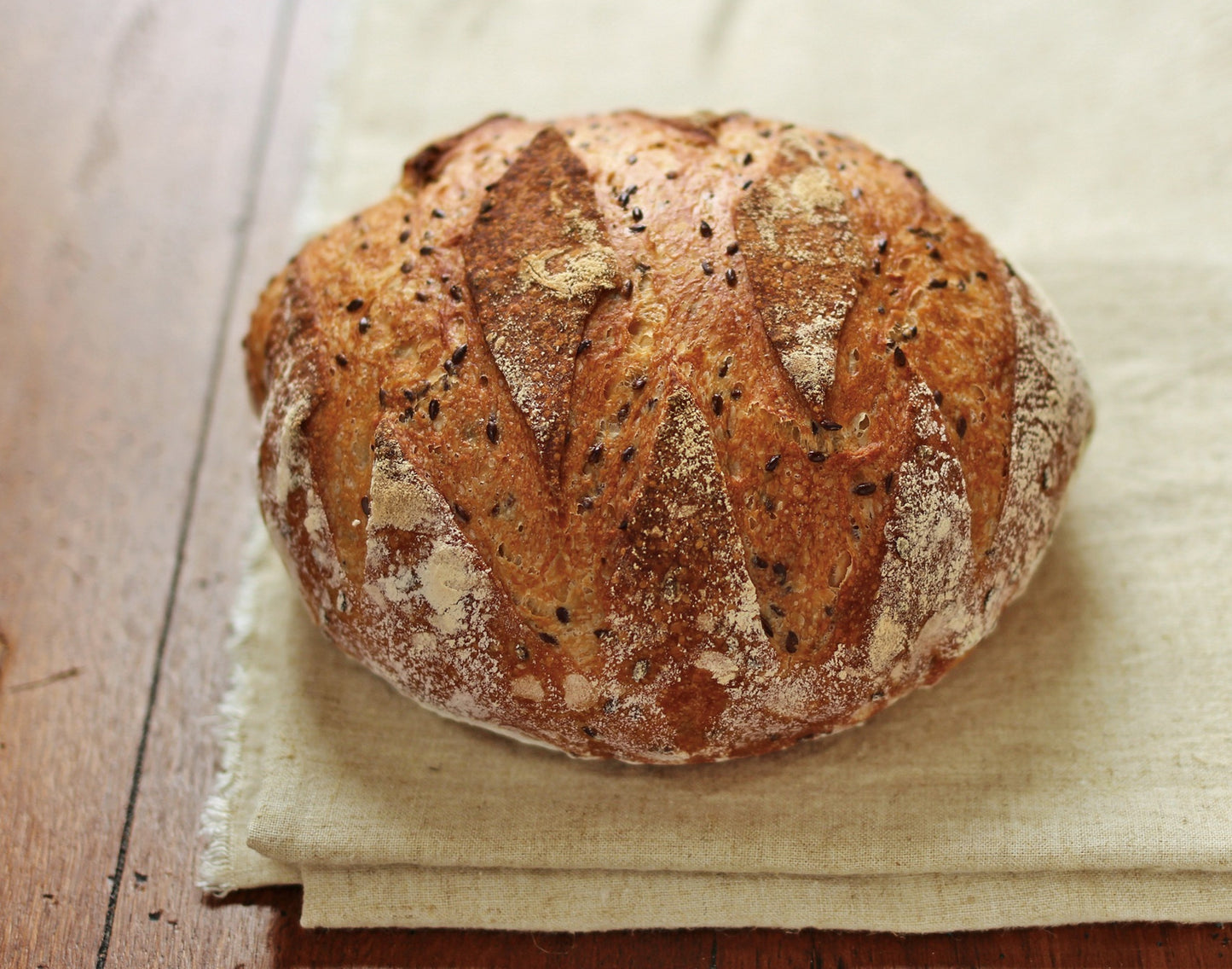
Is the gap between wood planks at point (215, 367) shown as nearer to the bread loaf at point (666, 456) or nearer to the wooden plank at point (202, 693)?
the wooden plank at point (202, 693)

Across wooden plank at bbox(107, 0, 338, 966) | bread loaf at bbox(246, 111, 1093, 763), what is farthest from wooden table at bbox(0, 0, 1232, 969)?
bread loaf at bbox(246, 111, 1093, 763)

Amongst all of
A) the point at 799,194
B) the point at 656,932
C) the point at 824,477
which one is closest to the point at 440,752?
the point at 656,932

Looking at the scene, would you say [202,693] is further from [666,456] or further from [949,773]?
[949,773]

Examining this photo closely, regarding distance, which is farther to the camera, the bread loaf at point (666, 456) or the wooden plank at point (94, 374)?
the wooden plank at point (94, 374)

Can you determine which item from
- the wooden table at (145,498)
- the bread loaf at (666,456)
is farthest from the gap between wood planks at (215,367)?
the bread loaf at (666,456)

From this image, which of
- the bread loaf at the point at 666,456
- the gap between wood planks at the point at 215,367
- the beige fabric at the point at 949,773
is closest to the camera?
the bread loaf at the point at 666,456

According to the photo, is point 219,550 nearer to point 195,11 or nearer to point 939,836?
point 939,836
